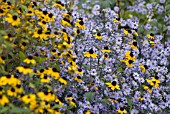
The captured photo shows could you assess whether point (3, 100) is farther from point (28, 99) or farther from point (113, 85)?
point (113, 85)

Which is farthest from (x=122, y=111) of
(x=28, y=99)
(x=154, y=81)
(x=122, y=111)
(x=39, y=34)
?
(x=28, y=99)

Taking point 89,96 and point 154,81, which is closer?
point 89,96

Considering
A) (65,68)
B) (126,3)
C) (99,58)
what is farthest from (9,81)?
(126,3)

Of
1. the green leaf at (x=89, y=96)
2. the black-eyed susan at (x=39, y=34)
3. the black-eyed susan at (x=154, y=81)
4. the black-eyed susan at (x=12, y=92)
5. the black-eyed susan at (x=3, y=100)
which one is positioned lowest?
the green leaf at (x=89, y=96)

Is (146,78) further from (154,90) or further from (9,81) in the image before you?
(9,81)

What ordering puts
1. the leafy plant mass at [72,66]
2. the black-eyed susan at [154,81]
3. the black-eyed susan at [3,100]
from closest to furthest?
the black-eyed susan at [3,100] < the leafy plant mass at [72,66] < the black-eyed susan at [154,81]

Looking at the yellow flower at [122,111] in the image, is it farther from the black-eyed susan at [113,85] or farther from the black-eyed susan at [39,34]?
the black-eyed susan at [39,34]

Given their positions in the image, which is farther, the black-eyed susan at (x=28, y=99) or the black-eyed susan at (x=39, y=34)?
the black-eyed susan at (x=39, y=34)

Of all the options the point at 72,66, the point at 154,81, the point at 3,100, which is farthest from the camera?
the point at 154,81

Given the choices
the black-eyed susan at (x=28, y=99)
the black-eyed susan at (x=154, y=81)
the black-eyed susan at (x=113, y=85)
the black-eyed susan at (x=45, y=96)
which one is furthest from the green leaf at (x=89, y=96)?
the black-eyed susan at (x=28, y=99)
